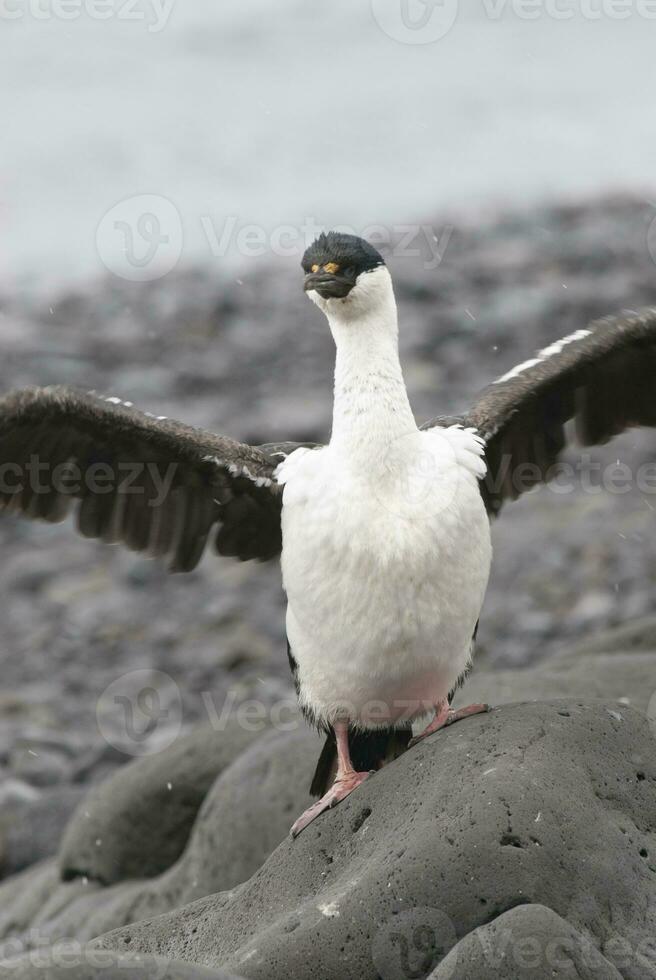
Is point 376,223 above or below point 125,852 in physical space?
above

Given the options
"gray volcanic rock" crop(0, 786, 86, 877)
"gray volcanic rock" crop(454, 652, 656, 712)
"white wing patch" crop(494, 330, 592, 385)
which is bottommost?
"gray volcanic rock" crop(0, 786, 86, 877)

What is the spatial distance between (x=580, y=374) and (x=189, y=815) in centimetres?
421

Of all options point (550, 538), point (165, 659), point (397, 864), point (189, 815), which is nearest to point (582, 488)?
point (550, 538)

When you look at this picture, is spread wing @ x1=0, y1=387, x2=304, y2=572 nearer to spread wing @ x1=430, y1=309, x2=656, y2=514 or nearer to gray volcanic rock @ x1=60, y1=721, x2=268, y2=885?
spread wing @ x1=430, y1=309, x2=656, y2=514

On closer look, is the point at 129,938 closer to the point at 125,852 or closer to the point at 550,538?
the point at 125,852

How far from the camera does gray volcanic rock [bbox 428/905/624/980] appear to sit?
5.79m

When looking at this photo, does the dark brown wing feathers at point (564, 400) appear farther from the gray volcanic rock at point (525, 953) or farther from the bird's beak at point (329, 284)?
the gray volcanic rock at point (525, 953)

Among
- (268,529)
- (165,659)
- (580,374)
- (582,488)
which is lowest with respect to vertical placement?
(165,659)

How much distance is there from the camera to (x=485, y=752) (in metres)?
7.00

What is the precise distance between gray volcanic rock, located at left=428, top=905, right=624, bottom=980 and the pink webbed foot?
5.92ft

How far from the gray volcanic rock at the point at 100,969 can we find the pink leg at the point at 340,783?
207cm

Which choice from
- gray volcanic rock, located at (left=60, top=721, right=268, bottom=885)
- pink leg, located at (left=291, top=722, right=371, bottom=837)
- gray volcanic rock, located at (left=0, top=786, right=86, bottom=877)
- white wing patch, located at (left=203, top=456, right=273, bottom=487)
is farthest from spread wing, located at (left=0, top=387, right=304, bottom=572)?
gray volcanic rock, located at (left=0, top=786, right=86, bottom=877)

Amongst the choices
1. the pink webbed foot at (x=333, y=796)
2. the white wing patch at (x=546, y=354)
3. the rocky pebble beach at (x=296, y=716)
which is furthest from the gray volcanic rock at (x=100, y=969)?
Result: the white wing patch at (x=546, y=354)

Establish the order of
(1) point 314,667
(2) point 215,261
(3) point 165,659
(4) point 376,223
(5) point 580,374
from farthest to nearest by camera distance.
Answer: (4) point 376,223, (2) point 215,261, (3) point 165,659, (5) point 580,374, (1) point 314,667
